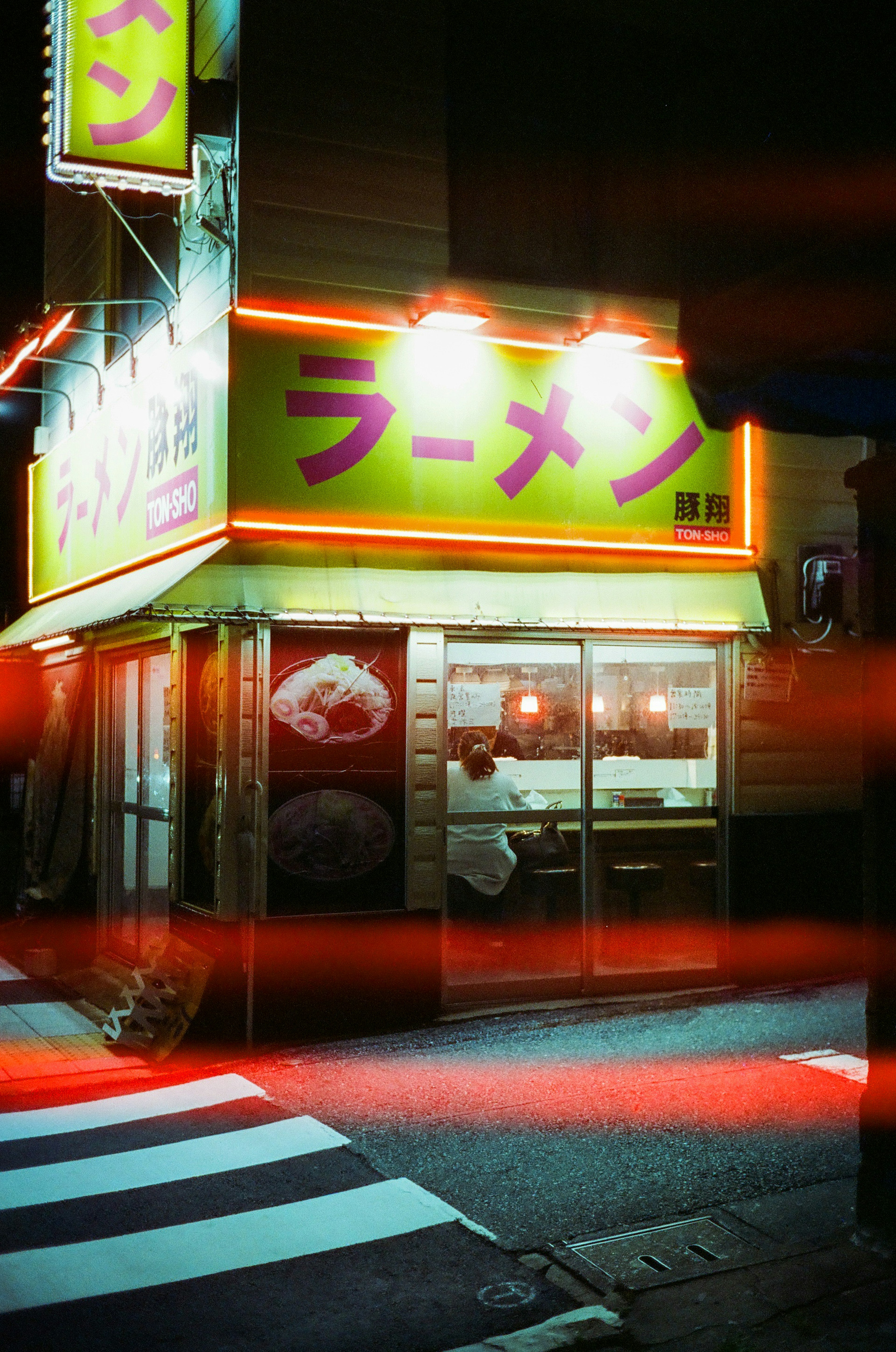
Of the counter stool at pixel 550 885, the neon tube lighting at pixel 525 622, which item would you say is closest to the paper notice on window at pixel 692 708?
the neon tube lighting at pixel 525 622

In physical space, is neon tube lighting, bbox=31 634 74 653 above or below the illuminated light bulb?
below

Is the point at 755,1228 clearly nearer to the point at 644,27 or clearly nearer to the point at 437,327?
the point at 437,327

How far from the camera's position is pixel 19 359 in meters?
11.6

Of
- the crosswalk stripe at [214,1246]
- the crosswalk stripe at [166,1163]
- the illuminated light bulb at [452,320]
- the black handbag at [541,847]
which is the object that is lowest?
the crosswalk stripe at [166,1163]

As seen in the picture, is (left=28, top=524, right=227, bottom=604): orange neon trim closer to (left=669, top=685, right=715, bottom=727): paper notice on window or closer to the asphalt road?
the asphalt road

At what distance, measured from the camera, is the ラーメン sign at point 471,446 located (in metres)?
8.34

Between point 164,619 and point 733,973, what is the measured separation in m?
5.43

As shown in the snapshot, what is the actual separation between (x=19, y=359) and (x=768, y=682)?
24.8ft

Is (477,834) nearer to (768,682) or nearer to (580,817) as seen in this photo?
(580,817)

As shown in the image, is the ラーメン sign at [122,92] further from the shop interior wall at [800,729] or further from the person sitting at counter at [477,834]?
the shop interior wall at [800,729]

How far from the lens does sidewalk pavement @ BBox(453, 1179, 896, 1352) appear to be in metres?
4.39

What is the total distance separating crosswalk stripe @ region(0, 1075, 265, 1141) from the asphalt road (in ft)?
0.81

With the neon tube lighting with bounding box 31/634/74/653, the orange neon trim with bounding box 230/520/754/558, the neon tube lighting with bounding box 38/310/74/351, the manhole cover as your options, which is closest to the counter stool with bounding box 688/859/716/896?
the orange neon trim with bounding box 230/520/754/558

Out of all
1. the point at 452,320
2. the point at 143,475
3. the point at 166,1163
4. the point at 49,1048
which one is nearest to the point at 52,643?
the point at 143,475
